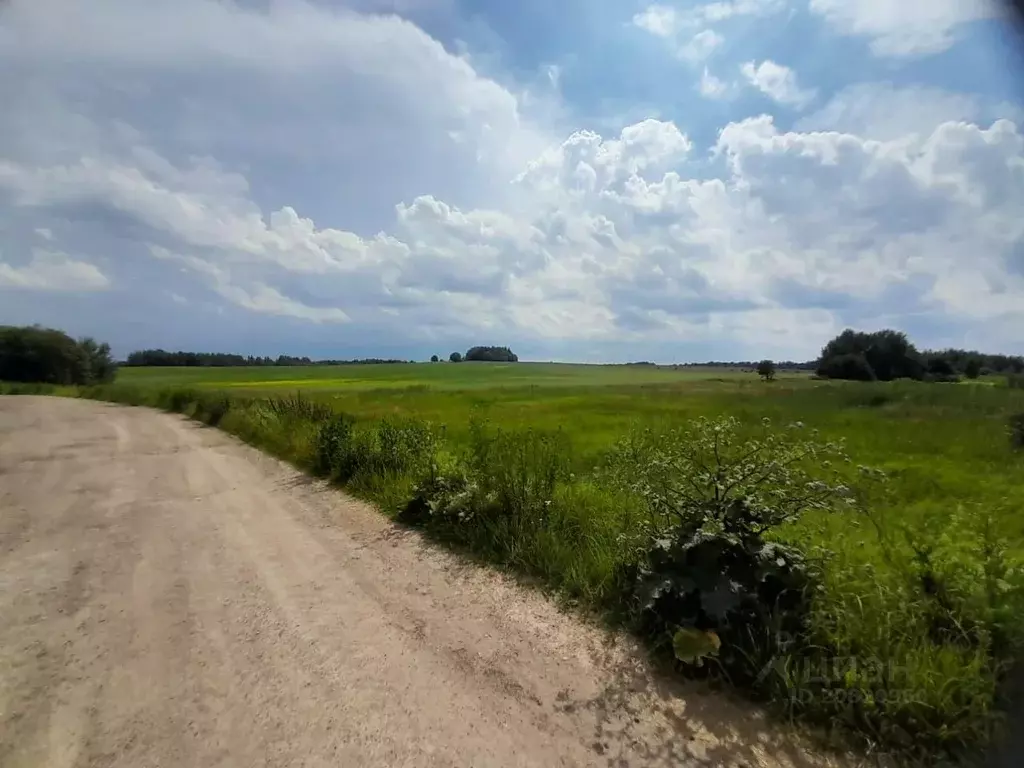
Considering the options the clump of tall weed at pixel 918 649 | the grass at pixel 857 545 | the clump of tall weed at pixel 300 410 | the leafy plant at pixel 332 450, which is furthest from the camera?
the clump of tall weed at pixel 300 410

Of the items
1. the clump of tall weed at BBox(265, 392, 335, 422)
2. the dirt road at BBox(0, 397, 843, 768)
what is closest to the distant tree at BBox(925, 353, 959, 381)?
the dirt road at BBox(0, 397, 843, 768)

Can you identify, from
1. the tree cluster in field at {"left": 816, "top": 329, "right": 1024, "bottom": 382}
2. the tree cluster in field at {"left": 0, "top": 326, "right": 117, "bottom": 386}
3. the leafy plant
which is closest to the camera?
the leafy plant

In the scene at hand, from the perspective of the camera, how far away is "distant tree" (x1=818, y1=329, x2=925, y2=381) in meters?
27.1

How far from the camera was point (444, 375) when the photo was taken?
79.1 m

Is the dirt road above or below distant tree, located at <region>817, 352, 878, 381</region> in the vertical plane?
below

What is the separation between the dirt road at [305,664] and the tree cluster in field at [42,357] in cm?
5506

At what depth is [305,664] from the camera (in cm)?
375

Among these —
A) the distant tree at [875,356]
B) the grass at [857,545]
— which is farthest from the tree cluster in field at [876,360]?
the grass at [857,545]

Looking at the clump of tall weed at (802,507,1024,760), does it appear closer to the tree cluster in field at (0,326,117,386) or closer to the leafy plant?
the leafy plant

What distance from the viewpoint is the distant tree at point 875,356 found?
2712 cm

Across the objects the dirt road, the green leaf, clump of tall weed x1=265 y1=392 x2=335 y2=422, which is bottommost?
the dirt road

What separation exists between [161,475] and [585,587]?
28.1 ft

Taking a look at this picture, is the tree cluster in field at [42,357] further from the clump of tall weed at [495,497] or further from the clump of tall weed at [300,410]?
the clump of tall weed at [495,497]

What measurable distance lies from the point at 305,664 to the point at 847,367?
4450 centimetres
